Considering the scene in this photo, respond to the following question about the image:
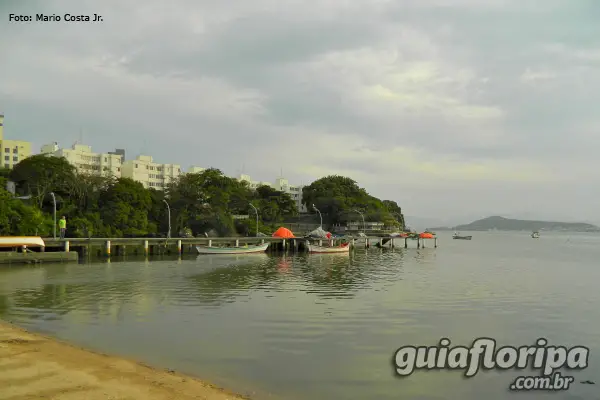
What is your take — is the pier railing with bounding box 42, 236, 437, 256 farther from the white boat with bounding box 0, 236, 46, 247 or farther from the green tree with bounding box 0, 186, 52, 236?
the white boat with bounding box 0, 236, 46, 247

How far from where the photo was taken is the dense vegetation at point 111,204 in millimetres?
51719

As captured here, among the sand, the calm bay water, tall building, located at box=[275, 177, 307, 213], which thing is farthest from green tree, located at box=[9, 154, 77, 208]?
tall building, located at box=[275, 177, 307, 213]

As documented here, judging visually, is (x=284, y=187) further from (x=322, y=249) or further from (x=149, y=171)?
(x=322, y=249)

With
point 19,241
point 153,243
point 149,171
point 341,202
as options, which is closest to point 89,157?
point 149,171

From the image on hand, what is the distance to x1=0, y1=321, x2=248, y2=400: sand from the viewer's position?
855cm

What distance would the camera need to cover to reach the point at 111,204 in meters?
60.0

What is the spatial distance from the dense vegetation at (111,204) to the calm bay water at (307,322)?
2162 centimetres

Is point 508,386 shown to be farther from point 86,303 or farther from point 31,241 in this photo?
point 31,241

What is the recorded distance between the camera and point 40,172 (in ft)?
190

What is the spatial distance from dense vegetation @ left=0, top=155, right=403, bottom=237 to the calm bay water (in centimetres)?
2162

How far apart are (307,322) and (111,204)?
160ft

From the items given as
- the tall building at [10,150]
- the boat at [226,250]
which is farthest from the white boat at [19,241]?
the tall building at [10,150]

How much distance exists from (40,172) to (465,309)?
176 ft

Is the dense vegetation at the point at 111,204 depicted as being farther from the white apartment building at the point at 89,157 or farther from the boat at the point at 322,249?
the white apartment building at the point at 89,157
